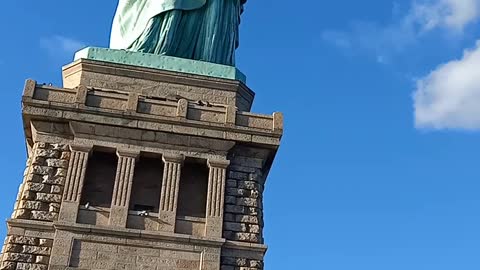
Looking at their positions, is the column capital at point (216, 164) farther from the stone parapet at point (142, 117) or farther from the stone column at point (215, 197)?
the stone parapet at point (142, 117)

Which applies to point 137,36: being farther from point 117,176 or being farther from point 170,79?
point 117,176

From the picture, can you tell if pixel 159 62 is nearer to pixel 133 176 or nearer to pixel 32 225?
pixel 133 176

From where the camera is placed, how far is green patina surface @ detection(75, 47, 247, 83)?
75.3ft

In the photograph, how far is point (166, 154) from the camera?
20562 mm

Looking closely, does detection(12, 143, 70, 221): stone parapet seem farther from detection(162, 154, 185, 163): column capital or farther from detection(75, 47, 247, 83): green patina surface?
detection(75, 47, 247, 83): green patina surface

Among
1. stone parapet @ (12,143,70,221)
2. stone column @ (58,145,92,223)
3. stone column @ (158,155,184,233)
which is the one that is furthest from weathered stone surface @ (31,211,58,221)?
stone column @ (158,155,184,233)

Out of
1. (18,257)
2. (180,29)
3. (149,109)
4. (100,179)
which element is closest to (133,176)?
(100,179)

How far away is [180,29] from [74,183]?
24.7 feet

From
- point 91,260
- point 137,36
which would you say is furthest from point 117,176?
point 137,36

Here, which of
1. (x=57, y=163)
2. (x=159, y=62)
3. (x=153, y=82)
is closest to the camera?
(x=57, y=163)

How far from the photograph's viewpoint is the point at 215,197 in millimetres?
20219

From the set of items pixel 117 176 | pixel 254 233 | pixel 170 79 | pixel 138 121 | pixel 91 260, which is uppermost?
pixel 170 79

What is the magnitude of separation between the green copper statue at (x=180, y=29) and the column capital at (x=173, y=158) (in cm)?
467

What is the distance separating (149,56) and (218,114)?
137 inches
